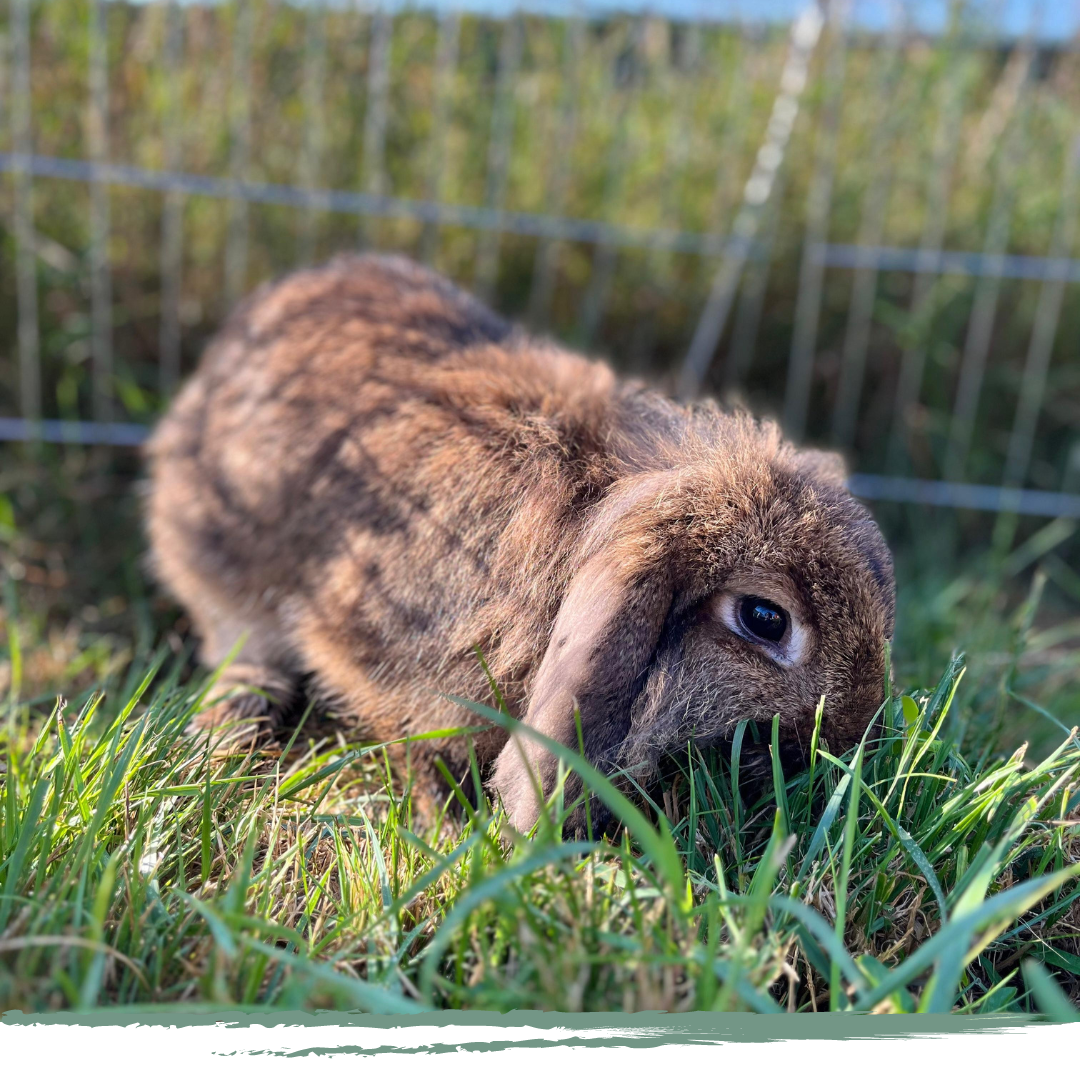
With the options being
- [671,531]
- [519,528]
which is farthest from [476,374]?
[671,531]

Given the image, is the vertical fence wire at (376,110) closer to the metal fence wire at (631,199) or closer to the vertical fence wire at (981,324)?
the metal fence wire at (631,199)

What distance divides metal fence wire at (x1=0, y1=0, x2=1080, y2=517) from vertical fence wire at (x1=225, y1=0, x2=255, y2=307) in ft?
0.07

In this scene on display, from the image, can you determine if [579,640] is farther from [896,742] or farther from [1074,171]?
[1074,171]

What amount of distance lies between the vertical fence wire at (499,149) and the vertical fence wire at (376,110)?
0.51m

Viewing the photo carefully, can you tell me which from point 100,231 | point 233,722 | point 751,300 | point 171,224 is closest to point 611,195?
point 751,300

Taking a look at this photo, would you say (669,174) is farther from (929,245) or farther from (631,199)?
(929,245)

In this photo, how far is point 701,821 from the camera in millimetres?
2242

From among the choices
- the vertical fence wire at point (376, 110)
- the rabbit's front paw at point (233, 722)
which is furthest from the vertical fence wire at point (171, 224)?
the rabbit's front paw at point (233, 722)

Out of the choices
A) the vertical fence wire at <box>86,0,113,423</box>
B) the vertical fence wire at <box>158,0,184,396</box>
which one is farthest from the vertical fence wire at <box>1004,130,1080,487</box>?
the vertical fence wire at <box>86,0,113,423</box>

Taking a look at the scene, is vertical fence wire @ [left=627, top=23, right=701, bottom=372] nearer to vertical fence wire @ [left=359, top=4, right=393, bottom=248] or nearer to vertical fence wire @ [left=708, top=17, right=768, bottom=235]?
vertical fence wire @ [left=708, top=17, right=768, bottom=235]

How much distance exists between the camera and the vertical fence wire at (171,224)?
14.4 feet

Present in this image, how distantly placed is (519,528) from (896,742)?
972mm

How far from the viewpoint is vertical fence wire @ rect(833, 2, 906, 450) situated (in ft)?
16.4

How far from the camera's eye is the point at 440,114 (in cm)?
471
